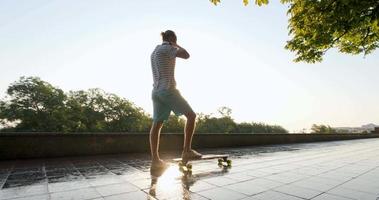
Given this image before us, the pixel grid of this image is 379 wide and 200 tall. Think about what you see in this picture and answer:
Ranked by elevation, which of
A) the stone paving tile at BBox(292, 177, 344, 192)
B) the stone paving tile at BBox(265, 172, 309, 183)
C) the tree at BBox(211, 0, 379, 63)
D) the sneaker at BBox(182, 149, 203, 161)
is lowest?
the stone paving tile at BBox(292, 177, 344, 192)

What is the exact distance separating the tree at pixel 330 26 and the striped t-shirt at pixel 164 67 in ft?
4.42

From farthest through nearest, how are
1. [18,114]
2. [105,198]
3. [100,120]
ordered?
[100,120]
[18,114]
[105,198]

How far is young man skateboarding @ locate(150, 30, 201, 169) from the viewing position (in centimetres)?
381

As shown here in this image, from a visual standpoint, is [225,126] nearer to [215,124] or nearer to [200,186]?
[215,124]

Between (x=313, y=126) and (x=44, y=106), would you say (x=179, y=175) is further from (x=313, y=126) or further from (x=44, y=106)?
(x=313, y=126)

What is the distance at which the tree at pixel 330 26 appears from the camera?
6414mm

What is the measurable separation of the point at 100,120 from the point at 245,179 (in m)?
53.5

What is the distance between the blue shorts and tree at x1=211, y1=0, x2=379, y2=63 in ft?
6.24

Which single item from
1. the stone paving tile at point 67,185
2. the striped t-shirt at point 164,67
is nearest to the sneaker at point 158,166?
the stone paving tile at point 67,185

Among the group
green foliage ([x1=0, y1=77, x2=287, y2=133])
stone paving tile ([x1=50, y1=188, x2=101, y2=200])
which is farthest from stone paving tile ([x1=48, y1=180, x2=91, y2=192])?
green foliage ([x1=0, y1=77, x2=287, y2=133])

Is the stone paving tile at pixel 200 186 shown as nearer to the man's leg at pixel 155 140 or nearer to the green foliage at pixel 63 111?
the man's leg at pixel 155 140

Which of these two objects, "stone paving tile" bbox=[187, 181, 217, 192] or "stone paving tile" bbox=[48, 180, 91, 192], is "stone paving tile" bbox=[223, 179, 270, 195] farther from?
"stone paving tile" bbox=[48, 180, 91, 192]

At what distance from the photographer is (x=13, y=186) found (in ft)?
9.45

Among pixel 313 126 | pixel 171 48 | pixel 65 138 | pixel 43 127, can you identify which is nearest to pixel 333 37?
pixel 171 48
